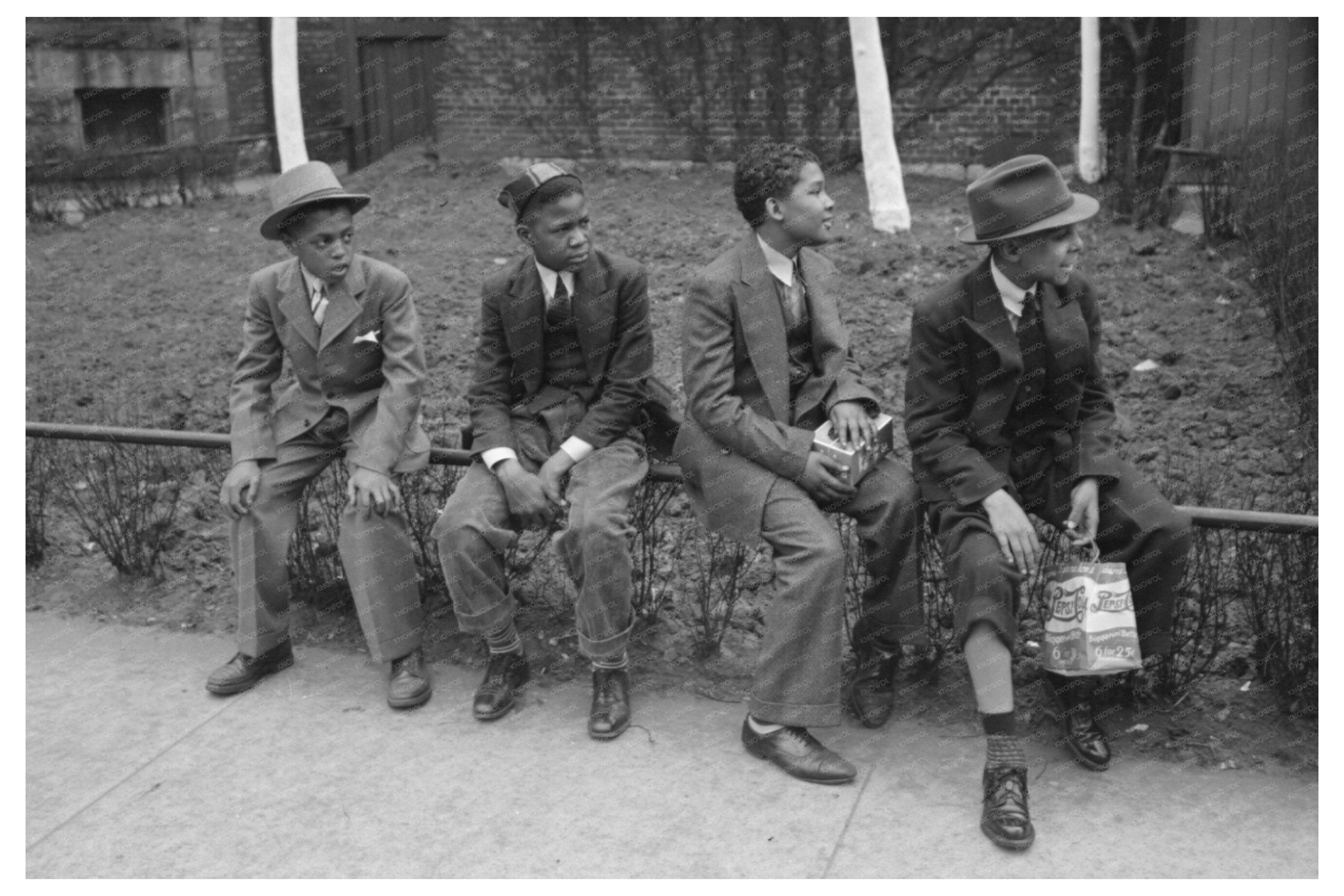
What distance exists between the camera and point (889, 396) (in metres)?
6.25

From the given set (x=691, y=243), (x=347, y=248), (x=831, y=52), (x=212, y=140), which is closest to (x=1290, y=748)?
(x=347, y=248)

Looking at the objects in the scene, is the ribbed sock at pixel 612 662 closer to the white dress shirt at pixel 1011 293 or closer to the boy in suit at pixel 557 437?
the boy in suit at pixel 557 437

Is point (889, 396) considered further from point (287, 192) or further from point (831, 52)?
point (831, 52)

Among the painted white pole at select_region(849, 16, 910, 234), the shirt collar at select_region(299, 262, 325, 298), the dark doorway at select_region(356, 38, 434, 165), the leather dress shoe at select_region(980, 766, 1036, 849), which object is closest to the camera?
the leather dress shoe at select_region(980, 766, 1036, 849)

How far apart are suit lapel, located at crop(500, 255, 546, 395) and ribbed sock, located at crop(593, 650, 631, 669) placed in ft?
3.32

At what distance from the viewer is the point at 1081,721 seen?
386 centimetres

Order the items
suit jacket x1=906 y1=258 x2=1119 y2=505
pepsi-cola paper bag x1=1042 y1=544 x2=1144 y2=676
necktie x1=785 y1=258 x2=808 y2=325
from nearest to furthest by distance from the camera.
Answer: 1. pepsi-cola paper bag x1=1042 y1=544 x2=1144 y2=676
2. suit jacket x1=906 y1=258 x2=1119 y2=505
3. necktie x1=785 y1=258 x2=808 y2=325

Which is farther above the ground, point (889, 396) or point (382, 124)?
point (382, 124)

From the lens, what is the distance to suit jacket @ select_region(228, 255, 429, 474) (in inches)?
180

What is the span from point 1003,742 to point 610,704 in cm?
124

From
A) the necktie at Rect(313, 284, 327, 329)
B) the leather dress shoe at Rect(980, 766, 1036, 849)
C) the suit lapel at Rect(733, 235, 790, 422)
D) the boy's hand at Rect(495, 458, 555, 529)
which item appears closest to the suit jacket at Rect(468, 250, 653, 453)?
the boy's hand at Rect(495, 458, 555, 529)

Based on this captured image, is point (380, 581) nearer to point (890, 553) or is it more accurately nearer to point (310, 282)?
point (310, 282)

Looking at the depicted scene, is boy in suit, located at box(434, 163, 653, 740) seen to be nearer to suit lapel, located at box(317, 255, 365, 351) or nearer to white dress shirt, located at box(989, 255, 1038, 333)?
suit lapel, located at box(317, 255, 365, 351)

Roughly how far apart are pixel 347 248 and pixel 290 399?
593 millimetres
